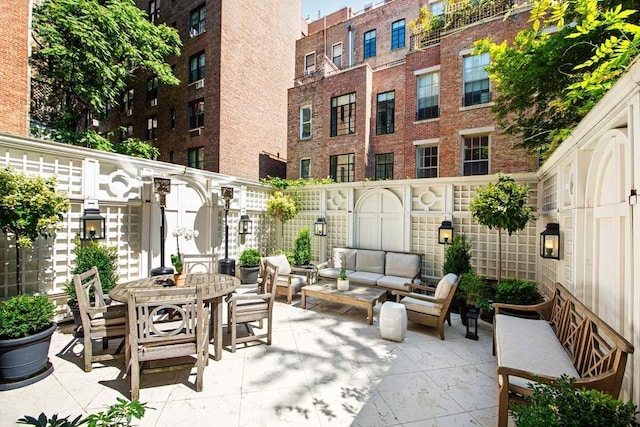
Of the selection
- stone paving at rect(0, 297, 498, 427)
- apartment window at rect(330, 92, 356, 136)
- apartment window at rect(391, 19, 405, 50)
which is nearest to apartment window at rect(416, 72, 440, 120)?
apartment window at rect(330, 92, 356, 136)

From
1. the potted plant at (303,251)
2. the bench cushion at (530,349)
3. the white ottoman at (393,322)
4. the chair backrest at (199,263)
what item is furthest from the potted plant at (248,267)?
the bench cushion at (530,349)

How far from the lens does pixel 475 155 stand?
10.1 m

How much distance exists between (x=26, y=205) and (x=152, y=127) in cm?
1373

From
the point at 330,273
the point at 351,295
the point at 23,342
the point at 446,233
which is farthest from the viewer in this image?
the point at 330,273

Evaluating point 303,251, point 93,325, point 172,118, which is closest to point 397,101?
point 303,251

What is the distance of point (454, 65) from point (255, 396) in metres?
11.8

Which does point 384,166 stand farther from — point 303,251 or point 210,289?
point 210,289

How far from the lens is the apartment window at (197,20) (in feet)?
43.9

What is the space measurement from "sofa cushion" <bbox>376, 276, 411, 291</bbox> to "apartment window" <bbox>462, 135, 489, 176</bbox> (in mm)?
5534

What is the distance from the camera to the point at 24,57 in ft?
27.0

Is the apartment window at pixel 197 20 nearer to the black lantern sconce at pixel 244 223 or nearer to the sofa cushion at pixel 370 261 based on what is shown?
the black lantern sconce at pixel 244 223

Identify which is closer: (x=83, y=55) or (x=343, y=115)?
(x=83, y=55)

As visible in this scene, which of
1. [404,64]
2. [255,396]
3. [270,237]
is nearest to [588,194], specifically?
[255,396]

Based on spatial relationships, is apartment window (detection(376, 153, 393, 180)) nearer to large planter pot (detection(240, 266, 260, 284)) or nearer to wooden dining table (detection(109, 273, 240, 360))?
large planter pot (detection(240, 266, 260, 284))
